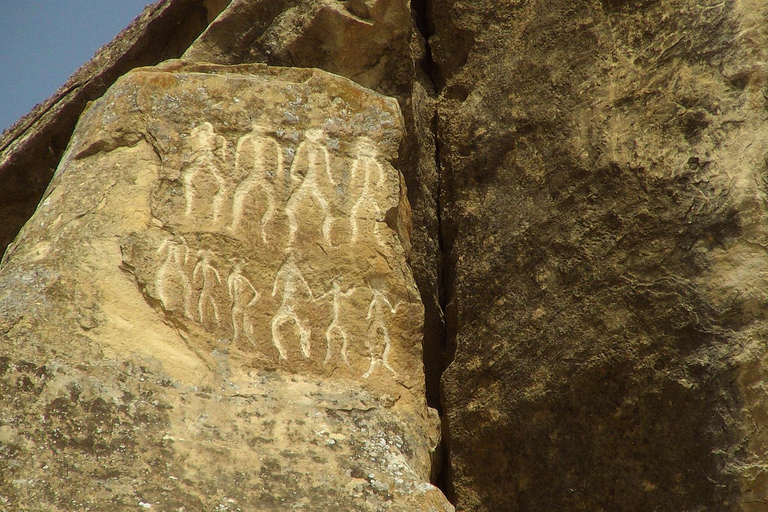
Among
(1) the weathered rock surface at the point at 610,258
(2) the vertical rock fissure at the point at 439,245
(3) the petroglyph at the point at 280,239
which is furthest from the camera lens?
(2) the vertical rock fissure at the point at 439,245

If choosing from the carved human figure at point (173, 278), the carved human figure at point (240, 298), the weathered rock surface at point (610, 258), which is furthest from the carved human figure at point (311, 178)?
the weathered rock surface at point (610, 258)

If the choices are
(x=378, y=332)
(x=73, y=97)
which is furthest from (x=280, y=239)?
(x=73, y=97)

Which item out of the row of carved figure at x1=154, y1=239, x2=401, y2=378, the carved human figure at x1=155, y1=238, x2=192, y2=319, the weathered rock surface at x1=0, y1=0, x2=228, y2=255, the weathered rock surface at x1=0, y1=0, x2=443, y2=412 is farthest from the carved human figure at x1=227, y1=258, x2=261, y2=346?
the weathered rock surface at x1=0, y1=0, x2=228, y2=255

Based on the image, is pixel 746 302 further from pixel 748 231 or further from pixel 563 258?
pixel 563 258

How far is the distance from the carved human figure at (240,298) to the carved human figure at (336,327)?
25 cm

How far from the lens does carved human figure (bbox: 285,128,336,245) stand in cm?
312

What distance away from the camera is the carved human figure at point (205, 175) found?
3.01 m

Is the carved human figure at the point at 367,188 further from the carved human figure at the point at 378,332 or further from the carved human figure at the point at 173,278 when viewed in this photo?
the carved human figure at the point at 173,278

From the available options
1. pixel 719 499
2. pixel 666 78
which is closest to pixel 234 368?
pixel 719 499

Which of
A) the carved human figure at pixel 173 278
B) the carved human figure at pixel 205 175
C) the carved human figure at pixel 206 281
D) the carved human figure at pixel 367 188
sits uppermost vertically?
the carved human figure at pixel 205 175

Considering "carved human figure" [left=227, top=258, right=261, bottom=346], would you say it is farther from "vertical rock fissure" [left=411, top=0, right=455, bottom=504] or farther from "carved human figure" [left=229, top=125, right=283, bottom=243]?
"vertical rock fissure" [left=411, top=0, right=455, bottom=504]

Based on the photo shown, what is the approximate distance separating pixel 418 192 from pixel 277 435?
1.48 metres

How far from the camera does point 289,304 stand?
299 centimetres

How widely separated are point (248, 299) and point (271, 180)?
1.53 feet
